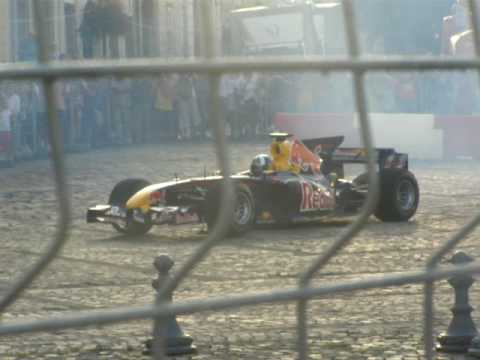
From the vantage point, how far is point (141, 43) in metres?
1.57

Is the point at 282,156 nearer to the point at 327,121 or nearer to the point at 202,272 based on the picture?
the point at 327,121

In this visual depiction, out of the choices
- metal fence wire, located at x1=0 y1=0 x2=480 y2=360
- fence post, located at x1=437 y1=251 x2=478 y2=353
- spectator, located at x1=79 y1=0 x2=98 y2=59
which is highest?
spectator, located at x1=79 y1=0 x2=98 y2=59

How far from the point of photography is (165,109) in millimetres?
1699

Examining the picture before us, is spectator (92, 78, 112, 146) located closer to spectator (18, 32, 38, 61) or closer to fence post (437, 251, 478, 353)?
spectator (18, 32, 38, 61)

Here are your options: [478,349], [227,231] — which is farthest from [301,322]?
[478,349]

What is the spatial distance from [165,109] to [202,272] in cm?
57

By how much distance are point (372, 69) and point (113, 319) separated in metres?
0.47

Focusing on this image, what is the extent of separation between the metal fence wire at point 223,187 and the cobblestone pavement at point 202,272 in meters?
0.07

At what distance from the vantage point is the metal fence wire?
57.9 inches

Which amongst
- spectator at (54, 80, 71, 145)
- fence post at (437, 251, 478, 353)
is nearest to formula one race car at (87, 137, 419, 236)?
fence post at (437, 251, 478, 353)

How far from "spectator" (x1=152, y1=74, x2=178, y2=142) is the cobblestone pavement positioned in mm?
32

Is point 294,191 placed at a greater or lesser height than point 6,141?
lesser

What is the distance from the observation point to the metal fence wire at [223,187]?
1.47m

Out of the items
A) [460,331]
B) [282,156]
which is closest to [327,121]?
[460,331]
